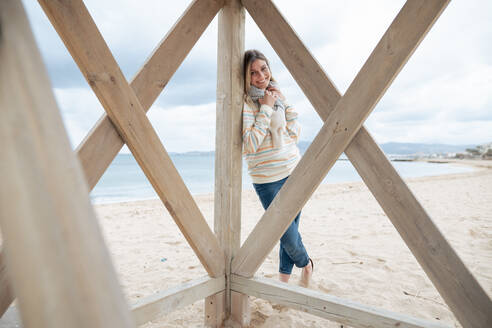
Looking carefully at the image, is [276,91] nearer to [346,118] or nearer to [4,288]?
[346,118]

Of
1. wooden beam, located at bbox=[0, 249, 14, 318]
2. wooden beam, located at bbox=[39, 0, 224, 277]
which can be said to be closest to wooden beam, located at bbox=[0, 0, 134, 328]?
wooden beam, located at bbox=[39, 0, 224, 277]

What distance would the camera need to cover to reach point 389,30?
4.68ft

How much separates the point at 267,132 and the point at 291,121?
24 cm

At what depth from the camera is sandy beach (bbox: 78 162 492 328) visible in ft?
7.20

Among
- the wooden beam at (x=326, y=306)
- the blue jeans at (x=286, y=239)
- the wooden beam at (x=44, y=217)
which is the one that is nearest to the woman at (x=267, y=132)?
the blue jeans at (x=286, y=239)

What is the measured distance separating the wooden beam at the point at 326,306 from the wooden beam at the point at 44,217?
5.25 feet

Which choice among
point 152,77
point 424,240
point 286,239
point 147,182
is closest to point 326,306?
point 286,239

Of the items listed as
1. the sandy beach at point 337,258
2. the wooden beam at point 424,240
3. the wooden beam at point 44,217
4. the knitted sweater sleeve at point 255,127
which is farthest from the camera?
the sandy beach at point 337,258

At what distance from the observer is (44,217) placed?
0.35 m

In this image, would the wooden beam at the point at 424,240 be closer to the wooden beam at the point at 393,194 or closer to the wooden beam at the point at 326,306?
the wooden beam at the point at 393,194

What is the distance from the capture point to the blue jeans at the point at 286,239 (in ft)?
6.79

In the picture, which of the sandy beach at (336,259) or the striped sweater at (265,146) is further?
the sandy beach at (336,259)

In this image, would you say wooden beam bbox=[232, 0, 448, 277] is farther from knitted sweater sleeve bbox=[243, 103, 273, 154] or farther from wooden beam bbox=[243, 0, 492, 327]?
knitted sweater sleeve bbox=[243, 103, 273, 154]

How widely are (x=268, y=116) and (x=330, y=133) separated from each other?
1.53ft
